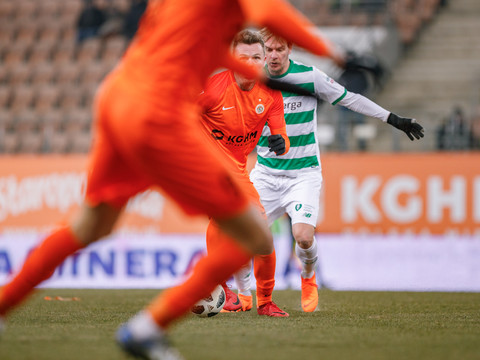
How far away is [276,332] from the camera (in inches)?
193

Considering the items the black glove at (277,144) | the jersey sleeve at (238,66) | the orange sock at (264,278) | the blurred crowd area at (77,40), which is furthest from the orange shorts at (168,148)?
the blurred crowd area at (77,40)

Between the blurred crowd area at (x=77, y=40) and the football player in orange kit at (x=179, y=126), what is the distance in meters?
12.3

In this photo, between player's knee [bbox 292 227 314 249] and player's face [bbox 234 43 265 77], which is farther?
player's knee [bbox 292 227 314 249]

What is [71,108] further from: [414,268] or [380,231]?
[414,268]

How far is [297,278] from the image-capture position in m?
11.1

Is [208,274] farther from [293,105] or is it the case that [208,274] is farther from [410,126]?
[293,105]

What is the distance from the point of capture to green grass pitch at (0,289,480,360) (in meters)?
4.03

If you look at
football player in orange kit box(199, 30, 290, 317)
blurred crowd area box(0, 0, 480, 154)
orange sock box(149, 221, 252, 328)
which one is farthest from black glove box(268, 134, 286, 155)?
blurred crowd area box(0, 0, 480, 154)

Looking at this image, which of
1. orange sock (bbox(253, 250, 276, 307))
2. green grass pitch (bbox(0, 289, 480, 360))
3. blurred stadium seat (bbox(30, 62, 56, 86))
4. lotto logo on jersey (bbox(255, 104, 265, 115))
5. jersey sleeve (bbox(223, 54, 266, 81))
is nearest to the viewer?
jersey sleeve (bbox(223, 54, 266, 81))

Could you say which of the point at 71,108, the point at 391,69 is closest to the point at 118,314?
the point at 71,108

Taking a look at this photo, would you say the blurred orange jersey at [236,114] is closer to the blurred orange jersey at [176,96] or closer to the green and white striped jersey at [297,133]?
the green and white striped jersey at [297,133]

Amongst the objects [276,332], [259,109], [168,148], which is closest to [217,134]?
[259,109]

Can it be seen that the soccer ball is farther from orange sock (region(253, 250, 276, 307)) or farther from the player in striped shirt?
the player in striped shirt

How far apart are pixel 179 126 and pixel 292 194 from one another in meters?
3.47
